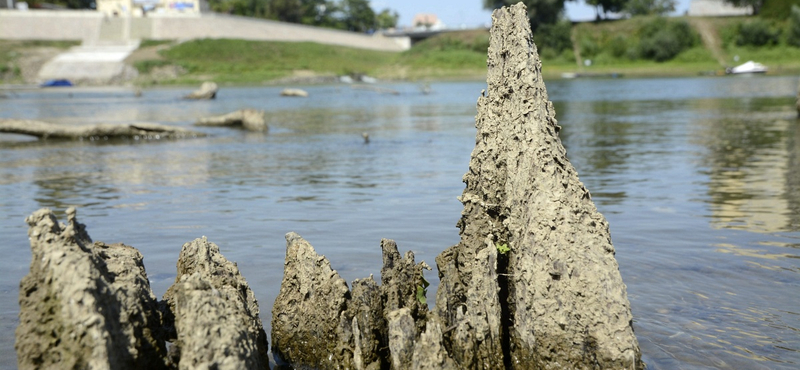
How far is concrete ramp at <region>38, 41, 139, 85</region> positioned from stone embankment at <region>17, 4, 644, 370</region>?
323 ft

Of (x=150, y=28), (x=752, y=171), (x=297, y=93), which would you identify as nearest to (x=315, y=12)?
(x=150, y=28)

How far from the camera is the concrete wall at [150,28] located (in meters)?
116

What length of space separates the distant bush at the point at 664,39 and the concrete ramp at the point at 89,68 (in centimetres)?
6672

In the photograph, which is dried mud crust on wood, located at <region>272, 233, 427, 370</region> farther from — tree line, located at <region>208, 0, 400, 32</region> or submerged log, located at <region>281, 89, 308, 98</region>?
tree line, located at <region>208, 0, 400, 32</region>

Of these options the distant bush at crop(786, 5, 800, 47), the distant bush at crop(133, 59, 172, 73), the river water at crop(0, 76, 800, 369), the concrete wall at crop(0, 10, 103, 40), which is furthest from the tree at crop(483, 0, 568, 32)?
the river water at crop(0, 76, 800, 369)

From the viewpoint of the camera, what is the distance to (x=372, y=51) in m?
135

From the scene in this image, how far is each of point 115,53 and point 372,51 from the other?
4359 centimetres

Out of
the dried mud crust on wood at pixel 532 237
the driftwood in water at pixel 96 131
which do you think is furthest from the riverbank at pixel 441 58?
the dried mud crust on wood at pixel 532 237

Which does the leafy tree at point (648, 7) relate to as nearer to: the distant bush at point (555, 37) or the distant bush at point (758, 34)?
the distant bush at point (555, 37)

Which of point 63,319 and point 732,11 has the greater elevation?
point 732,11

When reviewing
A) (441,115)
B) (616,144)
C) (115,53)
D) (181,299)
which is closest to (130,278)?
(181,299)

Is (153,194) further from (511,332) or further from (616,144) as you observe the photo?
(616,144)

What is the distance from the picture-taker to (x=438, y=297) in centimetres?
591

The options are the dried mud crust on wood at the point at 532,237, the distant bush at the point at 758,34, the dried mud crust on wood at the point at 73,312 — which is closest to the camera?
the dried mud crust on wood at the point at 73,312
